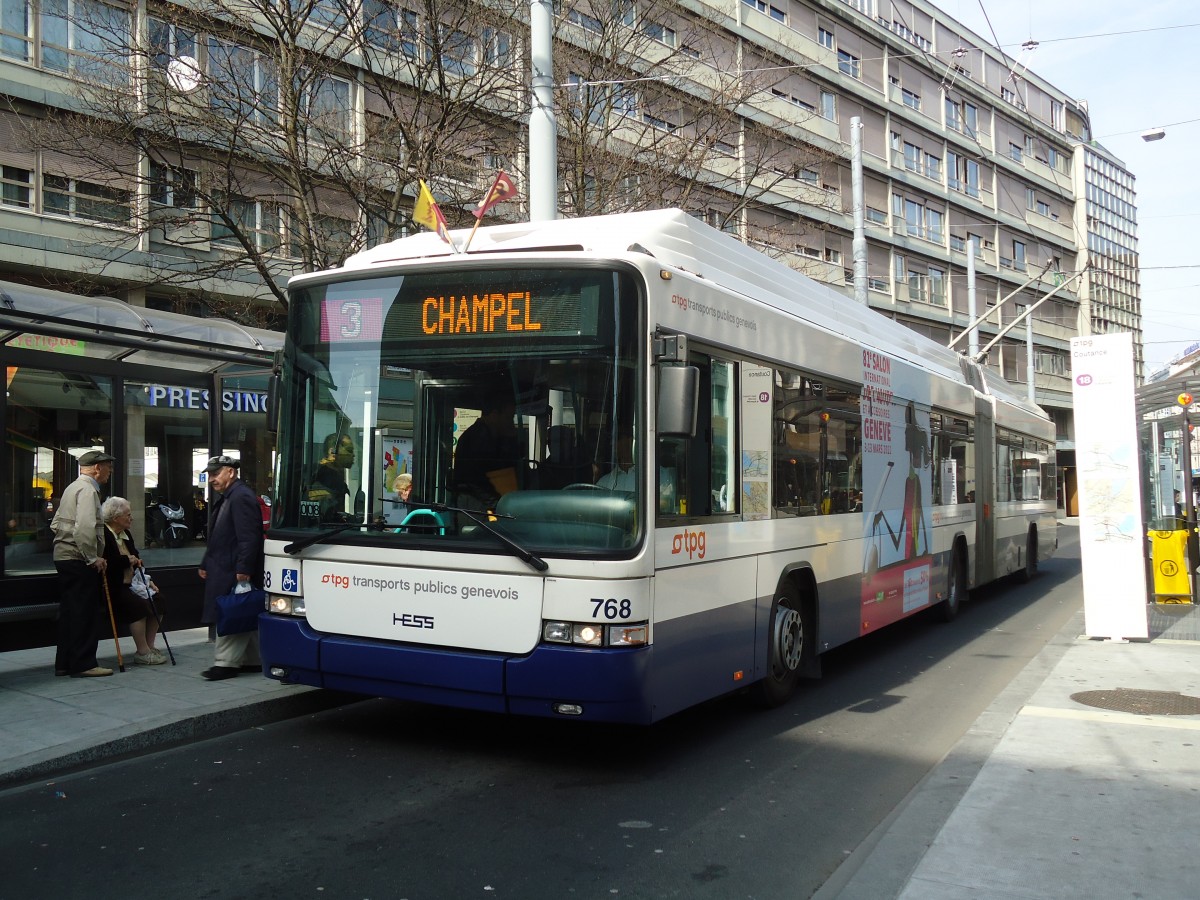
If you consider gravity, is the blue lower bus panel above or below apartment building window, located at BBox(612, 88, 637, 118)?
below

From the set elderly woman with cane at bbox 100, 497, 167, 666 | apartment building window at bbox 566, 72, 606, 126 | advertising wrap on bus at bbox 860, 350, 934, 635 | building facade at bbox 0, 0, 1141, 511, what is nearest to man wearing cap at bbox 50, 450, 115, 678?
elderly woman with cane at bbox 100, 497, 167, 666

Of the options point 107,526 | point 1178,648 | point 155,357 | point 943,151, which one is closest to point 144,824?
point 107,526

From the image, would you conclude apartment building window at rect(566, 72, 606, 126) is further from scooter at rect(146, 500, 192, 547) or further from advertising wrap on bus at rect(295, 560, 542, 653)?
advertising wrap on bus at rect(295, 560, 542, 653)

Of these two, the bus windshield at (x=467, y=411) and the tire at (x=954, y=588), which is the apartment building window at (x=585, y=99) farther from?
the bus windshield at (x=467, y=411)

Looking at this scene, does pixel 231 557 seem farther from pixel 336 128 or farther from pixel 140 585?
pixel 336 128

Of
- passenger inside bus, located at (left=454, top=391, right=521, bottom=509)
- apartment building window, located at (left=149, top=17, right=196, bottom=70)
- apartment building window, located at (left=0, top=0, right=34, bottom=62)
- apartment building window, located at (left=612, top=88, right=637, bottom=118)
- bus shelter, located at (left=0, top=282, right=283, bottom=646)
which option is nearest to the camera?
passenger inside bus, located at (left=454, top=391, right=521, bottom=509)

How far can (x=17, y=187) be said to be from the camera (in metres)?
19.7

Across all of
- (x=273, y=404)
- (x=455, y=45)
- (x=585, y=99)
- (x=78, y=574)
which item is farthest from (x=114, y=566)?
(x=585, y=99)

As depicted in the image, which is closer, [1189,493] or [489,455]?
[489,455]

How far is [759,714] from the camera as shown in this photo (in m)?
7.74

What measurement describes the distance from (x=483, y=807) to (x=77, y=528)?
432 cm

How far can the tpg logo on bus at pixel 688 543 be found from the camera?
19.9ft

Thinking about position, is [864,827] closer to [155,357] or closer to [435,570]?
[435,570]

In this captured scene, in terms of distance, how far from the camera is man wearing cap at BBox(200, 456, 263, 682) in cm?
817
